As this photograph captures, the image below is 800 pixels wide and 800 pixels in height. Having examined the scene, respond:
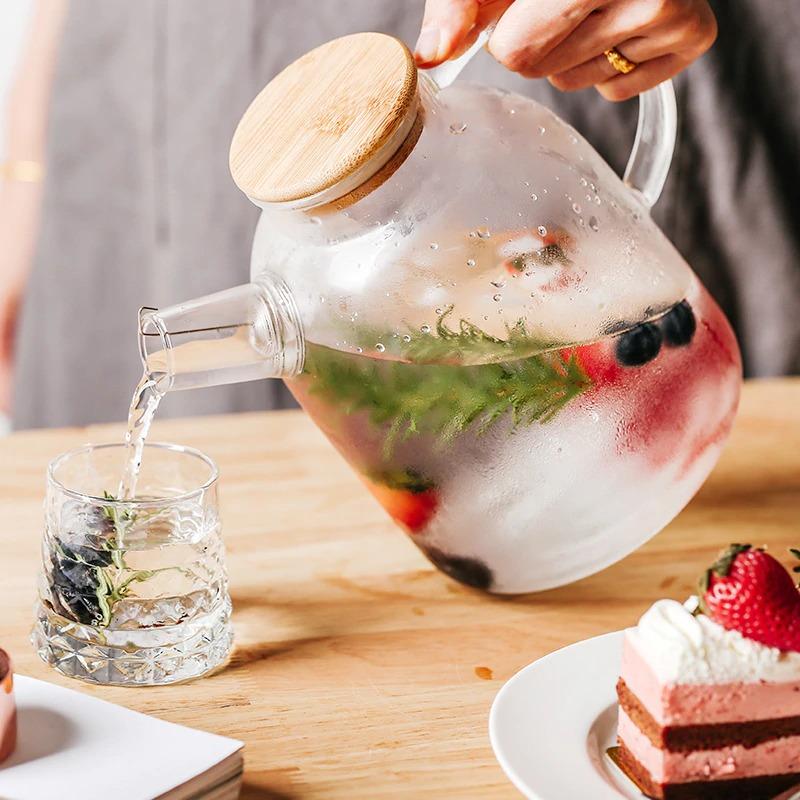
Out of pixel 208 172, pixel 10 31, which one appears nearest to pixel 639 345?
pixel 208 172

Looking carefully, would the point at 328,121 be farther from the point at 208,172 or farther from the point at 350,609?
the point at 208,172

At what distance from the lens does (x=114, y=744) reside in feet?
2.21

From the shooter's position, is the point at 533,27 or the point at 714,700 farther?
the point at 533,27

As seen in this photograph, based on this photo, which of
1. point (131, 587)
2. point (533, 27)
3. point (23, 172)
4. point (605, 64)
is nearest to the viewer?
point (131, 587)

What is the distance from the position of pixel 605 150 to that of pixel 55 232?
813mm

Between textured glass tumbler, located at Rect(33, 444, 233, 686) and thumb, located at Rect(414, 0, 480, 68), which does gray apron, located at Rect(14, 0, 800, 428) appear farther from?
textured glass tumbler, located at Rect(33, 444, 233, 686)

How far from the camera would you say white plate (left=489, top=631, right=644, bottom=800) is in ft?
2.11

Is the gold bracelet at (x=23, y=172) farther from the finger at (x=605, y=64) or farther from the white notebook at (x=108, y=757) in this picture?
the white notebook at (x=108, y=757)

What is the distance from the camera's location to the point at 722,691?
0.67 metres

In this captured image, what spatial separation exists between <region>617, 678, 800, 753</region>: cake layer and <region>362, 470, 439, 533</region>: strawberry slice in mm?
224

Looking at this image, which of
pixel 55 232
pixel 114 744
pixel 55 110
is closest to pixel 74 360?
pixel 55 232

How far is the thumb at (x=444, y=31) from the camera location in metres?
0.86

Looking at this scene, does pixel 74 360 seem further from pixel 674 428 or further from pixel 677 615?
pixel 677 615

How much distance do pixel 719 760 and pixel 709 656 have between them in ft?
0.22
